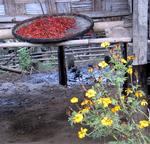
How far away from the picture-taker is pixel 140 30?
17.0 feet

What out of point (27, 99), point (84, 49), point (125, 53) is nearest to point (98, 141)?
point (125, 53)

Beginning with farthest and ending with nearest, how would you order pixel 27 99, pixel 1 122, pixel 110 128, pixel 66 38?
pixel 27 99, pixel 1 122, pixel 66 38, pixel 110 128

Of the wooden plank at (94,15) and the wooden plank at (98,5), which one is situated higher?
the wooden plank at (98,5)

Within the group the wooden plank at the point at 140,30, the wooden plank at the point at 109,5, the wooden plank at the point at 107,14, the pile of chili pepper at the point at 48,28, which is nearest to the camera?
the wooden plank at the point at 140,30

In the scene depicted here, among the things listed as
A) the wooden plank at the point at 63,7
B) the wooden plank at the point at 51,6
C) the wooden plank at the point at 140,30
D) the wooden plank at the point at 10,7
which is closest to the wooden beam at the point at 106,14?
the wooden plank at the point at 63,7

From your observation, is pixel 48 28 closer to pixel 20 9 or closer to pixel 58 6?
pixel 58 6

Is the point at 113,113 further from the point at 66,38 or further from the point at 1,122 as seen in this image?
the point at 1,122

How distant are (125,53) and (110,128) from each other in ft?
9.14

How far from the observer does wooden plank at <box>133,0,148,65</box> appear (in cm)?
511

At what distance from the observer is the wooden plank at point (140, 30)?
16.8 ft

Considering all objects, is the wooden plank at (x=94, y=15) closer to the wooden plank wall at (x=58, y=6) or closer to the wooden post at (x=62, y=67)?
the wooden plank wall at (x=58, y=6)

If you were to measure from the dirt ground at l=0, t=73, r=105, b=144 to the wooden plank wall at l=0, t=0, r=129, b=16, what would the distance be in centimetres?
163

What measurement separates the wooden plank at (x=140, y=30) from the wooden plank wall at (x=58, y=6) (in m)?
1.71

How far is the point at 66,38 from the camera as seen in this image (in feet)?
17.3
